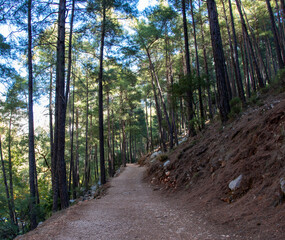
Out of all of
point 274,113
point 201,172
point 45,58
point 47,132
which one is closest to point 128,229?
point 201,172

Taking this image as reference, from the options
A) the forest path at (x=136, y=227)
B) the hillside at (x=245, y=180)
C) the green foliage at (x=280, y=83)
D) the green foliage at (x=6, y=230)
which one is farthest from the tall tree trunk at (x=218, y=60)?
the green foliage at (x=6, y=230)

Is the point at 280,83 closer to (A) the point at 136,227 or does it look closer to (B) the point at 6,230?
(A) the point at 136,227

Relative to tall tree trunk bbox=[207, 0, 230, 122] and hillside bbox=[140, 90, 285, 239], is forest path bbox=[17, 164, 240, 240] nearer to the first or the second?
hillside bbox=[140, 90, 285, 239]

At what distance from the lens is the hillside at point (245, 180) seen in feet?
9.17

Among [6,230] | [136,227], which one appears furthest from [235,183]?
[6,230]

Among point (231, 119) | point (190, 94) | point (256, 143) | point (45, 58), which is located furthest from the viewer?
point (45, 58)

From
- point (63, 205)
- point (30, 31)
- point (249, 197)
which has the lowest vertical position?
point (63, 205)

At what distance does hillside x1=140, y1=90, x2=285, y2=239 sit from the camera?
2794 mm

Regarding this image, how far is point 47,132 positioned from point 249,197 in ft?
55.2

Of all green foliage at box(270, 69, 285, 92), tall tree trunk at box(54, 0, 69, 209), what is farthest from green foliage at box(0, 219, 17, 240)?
green foliage at box(270, 69, 285, 92)

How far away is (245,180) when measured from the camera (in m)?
3.97

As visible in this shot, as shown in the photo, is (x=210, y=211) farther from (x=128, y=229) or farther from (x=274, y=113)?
(x=274, y=113)

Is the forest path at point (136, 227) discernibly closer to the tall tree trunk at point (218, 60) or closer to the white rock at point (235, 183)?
the white rock at point (235, 183)

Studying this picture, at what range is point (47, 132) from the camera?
55.3ft
